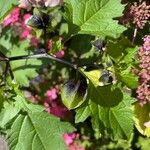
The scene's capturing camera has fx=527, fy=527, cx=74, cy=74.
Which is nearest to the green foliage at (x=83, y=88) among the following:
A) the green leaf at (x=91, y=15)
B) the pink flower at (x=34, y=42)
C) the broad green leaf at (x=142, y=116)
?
the green leaf at (x=91, y=15)

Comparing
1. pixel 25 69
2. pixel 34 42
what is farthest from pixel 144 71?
pixel 34 42

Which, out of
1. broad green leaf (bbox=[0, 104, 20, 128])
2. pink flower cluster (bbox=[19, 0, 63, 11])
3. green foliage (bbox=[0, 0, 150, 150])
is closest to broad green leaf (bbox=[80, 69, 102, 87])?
green foliage (bbox=[0, 0, 150, 150])

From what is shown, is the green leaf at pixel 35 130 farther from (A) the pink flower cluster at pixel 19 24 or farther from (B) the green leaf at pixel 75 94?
(A) the pink flower cluster at pixel 19 24

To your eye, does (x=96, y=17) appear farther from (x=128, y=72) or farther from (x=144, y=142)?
(x=144, y=142)

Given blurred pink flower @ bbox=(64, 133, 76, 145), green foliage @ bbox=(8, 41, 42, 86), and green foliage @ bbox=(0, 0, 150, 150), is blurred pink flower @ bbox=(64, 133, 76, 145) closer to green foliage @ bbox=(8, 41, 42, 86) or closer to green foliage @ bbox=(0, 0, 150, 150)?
green foliage @ bbox=(8, 41, 42, 86)

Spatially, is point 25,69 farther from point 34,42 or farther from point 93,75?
point 93,75

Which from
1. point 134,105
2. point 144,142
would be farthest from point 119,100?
point 144,142
